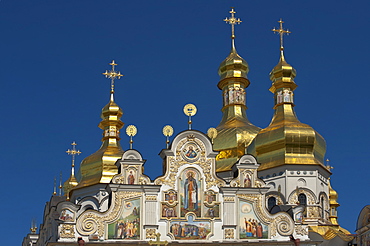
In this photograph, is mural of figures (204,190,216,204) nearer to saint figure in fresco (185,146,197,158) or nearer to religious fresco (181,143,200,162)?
religious fresco (181,143,200,162)

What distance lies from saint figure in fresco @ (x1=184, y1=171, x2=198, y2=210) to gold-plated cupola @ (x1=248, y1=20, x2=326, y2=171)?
7993mm

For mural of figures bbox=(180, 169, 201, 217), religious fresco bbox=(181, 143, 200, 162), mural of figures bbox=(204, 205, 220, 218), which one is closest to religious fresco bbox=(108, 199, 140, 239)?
mural of figures bbox=(180, 169, 201, 217)

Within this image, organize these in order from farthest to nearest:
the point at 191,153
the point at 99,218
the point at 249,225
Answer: the point at 191,153, the point at 249,225, the point at 99,218

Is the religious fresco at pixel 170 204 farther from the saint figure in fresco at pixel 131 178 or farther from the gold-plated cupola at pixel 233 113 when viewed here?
the gold-plated cupola at pixel 233 113

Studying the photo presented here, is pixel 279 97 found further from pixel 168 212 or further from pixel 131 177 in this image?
pixel 131 177

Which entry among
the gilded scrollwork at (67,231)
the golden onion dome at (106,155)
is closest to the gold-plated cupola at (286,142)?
the golden onion dome at (106,155)

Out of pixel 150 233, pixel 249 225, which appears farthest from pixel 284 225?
pixel 150 233

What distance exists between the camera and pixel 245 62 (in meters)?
54.1

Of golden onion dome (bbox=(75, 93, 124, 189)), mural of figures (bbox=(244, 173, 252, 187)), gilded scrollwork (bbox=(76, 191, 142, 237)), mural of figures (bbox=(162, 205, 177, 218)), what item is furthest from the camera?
golden onion dome (bbox=(75, 93, 124, 189))

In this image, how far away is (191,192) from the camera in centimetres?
3725

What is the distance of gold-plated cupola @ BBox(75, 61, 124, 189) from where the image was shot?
4719cm

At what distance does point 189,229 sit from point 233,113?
16.7 metres

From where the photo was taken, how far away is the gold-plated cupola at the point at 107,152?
4719 cm

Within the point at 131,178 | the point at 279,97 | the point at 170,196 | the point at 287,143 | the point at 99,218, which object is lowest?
the point at 99,218
